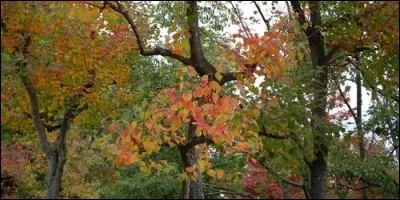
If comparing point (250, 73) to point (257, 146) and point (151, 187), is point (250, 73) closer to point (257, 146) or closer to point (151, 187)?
point (257, 146)

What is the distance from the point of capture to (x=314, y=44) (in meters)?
8.36

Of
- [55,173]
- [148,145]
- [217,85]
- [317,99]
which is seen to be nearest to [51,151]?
[55,173]

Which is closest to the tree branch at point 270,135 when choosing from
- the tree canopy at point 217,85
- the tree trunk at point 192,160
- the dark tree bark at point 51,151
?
the tree canopy at point 217,85

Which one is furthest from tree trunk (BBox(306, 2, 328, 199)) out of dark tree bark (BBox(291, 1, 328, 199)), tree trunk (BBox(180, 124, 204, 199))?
tree trunk (BBox(180, 124, 204, 199))

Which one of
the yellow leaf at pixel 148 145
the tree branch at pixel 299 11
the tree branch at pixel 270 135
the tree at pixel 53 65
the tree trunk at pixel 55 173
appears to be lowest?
the tree trunk at pixel 55 173

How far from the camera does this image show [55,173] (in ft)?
23.3

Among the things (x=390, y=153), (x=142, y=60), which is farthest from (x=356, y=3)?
(x=142, y=60)

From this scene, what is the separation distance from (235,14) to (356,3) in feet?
8.77

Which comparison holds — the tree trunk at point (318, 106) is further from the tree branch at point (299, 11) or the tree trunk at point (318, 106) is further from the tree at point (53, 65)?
the tree at point (53, 65)

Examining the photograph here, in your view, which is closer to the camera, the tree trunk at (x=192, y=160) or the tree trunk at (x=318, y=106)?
the tree trunk at (x=318, y=106)

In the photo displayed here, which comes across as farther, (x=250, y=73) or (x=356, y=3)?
(x=250, y=73)

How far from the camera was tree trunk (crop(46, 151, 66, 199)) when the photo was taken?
7.03 metres

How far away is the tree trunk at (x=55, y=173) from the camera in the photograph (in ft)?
23.1

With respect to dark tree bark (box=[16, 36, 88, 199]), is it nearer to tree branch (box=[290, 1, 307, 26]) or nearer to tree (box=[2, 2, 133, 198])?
tree (box=[2, 2, 133, 198])
